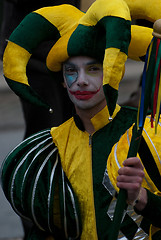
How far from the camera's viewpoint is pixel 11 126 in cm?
777

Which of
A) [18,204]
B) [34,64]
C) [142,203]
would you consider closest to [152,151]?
[142,203]

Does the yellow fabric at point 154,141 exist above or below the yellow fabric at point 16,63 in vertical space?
below

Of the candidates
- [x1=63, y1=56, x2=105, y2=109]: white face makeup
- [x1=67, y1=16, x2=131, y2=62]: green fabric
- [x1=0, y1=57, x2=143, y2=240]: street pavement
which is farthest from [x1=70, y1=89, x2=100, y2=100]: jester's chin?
[x1=0, y1=57, x2=143, y2=240]: street pavement

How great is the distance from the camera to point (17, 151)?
10.2ft

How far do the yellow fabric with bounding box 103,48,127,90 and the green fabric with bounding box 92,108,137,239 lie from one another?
0.36 metres

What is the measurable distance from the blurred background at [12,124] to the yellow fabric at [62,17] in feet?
4.66

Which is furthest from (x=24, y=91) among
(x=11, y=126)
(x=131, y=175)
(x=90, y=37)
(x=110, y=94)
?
(x=11, y=126)

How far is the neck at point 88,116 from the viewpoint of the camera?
297 centimetres

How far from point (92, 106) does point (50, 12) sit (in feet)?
1.37

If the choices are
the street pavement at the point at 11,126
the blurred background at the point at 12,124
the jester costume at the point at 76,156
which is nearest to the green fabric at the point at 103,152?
the jester costume at the point at 76,156

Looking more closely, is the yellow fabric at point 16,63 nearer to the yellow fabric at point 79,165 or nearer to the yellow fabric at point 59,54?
the yellow fabric at point 59,54

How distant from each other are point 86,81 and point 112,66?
0.99ft

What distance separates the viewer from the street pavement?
512 cm

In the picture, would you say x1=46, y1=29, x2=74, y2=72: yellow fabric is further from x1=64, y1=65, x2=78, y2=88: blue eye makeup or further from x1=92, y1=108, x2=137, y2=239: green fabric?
x1=92, y1=108, x2=137, y2=239: green fabric
